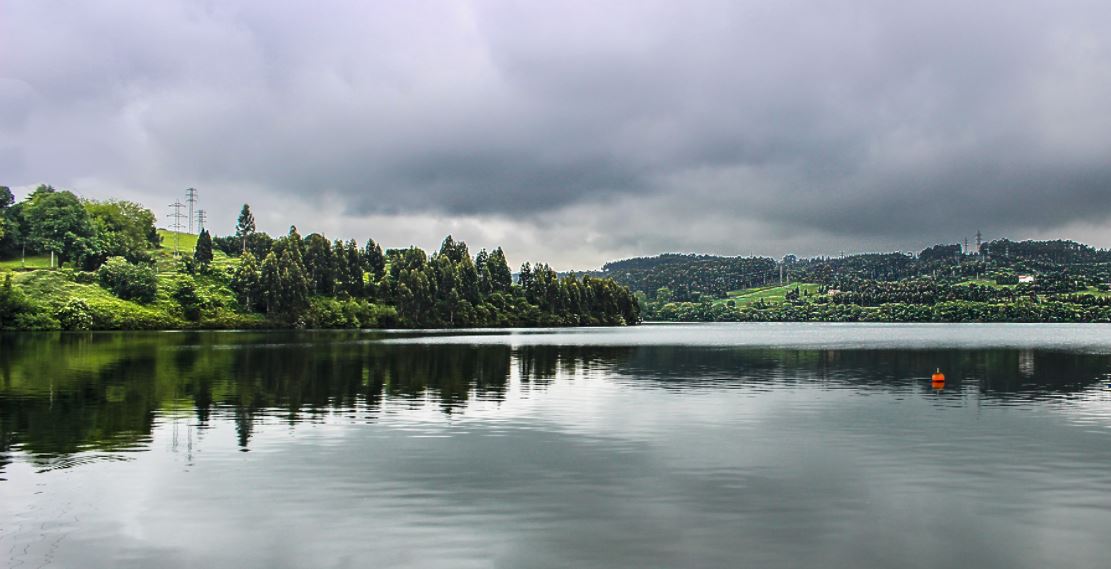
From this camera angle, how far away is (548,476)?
30.4 meters

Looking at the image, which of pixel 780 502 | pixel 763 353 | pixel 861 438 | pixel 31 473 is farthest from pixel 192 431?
pixel 763 353

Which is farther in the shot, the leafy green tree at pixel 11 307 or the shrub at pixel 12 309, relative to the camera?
the shrub at pixel 12 309

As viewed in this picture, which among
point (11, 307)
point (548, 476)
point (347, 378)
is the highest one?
point (11, 307)

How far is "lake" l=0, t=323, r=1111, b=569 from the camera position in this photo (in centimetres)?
2102

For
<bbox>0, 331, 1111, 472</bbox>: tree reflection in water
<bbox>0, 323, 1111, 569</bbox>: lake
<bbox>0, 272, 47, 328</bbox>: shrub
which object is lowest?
<bbox>0, 323, 1111, 569</bbox>: lake

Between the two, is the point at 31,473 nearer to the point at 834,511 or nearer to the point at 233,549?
the point at 233,549

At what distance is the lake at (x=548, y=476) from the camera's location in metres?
21.0

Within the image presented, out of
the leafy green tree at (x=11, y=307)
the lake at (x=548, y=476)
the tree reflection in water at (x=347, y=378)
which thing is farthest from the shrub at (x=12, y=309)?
the lake at (x=548, y=476)

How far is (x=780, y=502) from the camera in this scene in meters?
26.1

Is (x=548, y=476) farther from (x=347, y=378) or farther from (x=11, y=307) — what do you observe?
(x=11, y=307)

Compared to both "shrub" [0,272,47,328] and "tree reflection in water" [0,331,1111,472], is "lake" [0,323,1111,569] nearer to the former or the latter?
"tree reflection in water" [0,331,1111,472]

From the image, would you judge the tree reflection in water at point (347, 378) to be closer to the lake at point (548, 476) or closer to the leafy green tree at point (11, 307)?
the lake at point (548, 476)

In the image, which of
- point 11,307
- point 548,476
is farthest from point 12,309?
point 548,476

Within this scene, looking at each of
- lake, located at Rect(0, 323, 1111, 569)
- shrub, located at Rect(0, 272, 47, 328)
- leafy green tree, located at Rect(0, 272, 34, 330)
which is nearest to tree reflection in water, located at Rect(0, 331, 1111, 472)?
lake, located at Rect(0, 323, 1111, 569)
